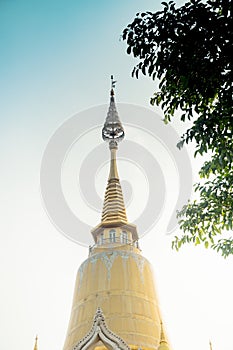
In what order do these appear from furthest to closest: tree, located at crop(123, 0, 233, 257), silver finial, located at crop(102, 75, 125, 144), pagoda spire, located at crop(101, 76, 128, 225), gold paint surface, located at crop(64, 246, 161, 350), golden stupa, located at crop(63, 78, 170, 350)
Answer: silver finial, located at crop(102, 75, 125, 144) < pagoda spire, located at crop(101, 76, 128, 225) < gold paint surface, located at crop(64, 246, 161, 350) < golden stupa, located at crop(63, 78, 170, 350) < tree, located at crop(123, 0, 233, 257)

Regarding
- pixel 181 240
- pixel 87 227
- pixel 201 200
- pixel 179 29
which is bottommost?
pixel 181 240

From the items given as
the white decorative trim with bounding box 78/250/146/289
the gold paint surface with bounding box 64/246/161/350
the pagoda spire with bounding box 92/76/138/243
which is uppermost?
the pagoda spire with bounding box 92/76/138/243

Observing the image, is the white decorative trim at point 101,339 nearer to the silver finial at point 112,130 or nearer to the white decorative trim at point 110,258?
the white decorative trim at point 110,258

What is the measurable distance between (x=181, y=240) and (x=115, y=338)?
1229 centimetres

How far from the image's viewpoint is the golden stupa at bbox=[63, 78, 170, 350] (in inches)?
→ 843

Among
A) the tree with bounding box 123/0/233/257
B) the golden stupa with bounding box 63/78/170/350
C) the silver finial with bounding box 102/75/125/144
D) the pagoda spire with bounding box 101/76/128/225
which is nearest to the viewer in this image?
the tree with bounding box 123/0/233/257

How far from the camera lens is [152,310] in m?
25.2

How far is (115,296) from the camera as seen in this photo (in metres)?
24.8

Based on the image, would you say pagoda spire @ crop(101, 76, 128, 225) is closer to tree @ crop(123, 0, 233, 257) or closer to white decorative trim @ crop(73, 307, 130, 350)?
white decorative trim @ crop(73, 307, 130, 350)

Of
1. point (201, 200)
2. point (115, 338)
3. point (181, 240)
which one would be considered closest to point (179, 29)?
point (201, 200)

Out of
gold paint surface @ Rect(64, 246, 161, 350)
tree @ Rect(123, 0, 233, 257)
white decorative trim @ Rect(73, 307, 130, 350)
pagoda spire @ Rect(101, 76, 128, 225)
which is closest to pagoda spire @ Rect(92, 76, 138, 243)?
pagoda spire @ Rect(101, 76, 128, 225)

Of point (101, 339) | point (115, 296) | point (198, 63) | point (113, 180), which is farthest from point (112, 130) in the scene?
point (198, 63)

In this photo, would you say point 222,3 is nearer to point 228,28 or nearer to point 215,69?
point 228,28

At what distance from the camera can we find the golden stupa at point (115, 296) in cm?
2141
